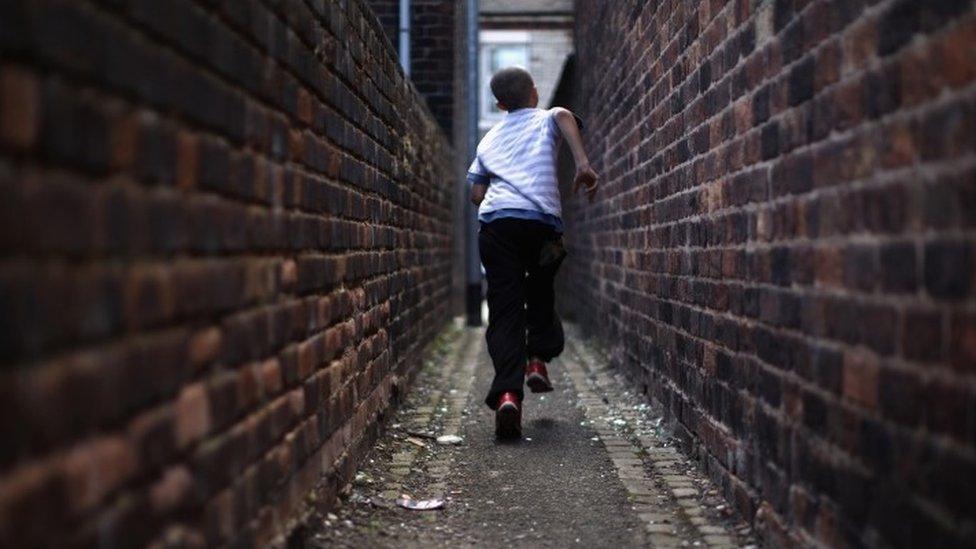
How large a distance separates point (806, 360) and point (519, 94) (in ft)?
9.19

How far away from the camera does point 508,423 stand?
5.13m

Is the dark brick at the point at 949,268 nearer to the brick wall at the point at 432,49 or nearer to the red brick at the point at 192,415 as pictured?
the red brick at the point at 192,415

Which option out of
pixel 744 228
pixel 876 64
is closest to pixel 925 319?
pixel 876 64

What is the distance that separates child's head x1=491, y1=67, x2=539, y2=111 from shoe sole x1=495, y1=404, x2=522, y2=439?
5.16ft

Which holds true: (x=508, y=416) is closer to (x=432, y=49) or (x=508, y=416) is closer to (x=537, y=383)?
(x=537, y=383)

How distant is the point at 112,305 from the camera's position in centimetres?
178

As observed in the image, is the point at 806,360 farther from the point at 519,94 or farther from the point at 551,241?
the point at 519,94

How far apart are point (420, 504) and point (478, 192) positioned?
201cm

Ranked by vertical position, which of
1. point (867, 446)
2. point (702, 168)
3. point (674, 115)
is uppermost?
point (674, 115)

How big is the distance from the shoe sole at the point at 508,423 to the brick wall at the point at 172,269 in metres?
1.08

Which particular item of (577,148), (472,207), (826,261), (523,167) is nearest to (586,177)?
(577,148)

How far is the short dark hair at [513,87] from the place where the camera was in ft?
17.6

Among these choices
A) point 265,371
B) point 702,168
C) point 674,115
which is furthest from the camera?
point 674,115

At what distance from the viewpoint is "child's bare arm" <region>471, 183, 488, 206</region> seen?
548 centimetres
